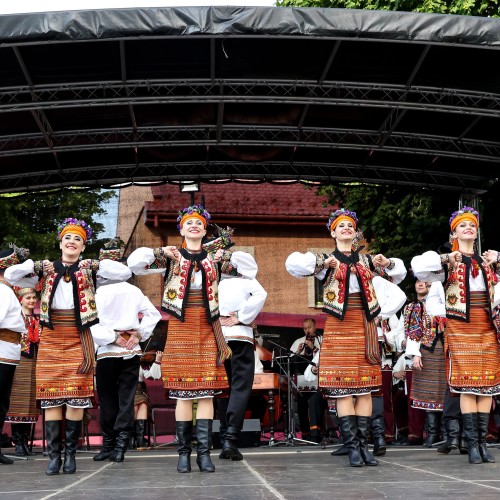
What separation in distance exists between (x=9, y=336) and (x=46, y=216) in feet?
60.1

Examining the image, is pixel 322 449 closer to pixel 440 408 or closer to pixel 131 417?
pixel 440 408

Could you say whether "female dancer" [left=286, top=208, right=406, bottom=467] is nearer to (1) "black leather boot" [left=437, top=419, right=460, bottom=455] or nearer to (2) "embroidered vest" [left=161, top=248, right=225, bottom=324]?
(2) "embroidered vest" [left=161, top=248, right=225, bottom=324]

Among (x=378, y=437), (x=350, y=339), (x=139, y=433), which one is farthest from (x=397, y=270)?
(x=139, y=433)

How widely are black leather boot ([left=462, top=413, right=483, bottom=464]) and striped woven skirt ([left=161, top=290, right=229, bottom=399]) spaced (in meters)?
1.71

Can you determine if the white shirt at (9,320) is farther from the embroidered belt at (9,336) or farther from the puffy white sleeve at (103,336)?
the puffy white sleeve at (103,336)

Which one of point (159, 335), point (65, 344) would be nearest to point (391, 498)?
Result: point (65, 344)

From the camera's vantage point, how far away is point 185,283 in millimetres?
6230

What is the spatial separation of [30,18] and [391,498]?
17.7 feet

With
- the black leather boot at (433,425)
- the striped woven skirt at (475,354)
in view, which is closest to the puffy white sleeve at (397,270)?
the striped woven skirt at (475,354)

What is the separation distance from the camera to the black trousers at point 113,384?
7906 millimetres

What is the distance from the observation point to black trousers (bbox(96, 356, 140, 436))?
7.91 meters

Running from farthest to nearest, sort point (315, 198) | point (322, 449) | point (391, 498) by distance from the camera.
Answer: point (315, 198) < point (322, 449) < point (391, 498)

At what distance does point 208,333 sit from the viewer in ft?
20.6

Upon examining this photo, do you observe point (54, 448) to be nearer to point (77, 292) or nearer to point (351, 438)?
point (77, 292)
